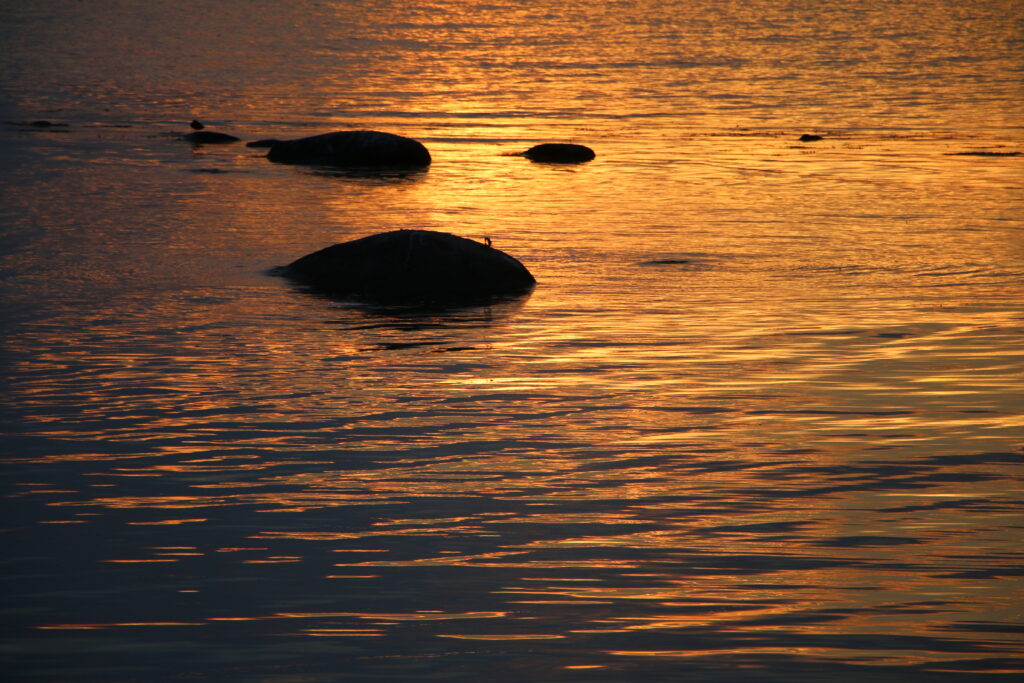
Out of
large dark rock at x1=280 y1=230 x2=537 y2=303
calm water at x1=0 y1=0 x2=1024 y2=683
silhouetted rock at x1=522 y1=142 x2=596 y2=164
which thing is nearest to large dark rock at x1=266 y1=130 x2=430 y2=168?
calm water at x1=0 y1=0 x2=1024 y2=683

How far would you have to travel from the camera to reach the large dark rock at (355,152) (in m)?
24.5

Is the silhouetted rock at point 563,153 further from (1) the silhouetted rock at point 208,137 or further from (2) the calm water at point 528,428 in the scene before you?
(1) the silhouetted rock at point 208,137

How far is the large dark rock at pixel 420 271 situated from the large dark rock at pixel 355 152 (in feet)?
34.9

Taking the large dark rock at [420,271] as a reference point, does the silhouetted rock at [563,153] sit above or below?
above

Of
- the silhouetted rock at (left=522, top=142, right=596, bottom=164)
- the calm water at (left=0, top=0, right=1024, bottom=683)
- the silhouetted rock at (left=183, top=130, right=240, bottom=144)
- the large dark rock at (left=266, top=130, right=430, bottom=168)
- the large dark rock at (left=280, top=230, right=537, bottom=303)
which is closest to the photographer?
the calm water at (left=0, top=0, right=1024, bottom=683)

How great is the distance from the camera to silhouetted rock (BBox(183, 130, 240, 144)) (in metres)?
27.3

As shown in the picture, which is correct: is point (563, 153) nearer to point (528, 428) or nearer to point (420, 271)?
point (420, 271)

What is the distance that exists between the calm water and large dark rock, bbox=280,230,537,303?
48 cm

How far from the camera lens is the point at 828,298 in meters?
13.2

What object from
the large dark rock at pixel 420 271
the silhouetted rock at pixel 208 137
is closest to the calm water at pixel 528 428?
the large dark rock at pixel 420 271

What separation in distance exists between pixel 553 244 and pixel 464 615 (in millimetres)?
10806

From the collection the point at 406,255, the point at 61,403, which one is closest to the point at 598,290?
the point at 406,255

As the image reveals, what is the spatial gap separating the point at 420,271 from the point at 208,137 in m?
15.1

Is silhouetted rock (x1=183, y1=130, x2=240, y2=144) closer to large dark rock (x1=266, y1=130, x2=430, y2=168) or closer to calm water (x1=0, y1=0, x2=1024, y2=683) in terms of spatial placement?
calm water (x1=0, y1=0, x2=1024, y2=683)
